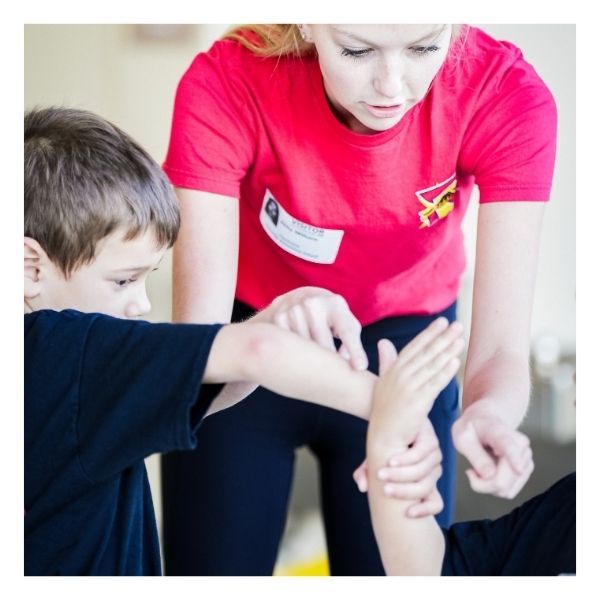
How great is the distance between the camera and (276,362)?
2.30 ft

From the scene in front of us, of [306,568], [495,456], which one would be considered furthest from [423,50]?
[306,568]

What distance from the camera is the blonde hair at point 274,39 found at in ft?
3.16

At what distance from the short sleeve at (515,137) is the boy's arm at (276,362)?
32 centimetres

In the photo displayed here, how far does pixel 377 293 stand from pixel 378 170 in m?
0.16

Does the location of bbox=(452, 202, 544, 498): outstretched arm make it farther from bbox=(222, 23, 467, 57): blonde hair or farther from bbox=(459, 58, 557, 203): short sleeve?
bbox=(222, 23, 467, 57): blonde hair

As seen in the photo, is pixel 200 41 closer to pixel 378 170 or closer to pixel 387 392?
pixel 378 170

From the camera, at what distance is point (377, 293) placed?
3.55 feet

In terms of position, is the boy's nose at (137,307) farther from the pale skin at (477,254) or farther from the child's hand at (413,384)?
the child's hand at (413,384)

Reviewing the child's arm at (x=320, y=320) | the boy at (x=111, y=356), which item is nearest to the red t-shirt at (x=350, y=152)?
the boy at (x=111, y=356)

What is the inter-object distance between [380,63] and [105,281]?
1.05ft

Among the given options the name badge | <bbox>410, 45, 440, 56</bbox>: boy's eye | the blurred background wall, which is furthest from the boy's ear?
the blurred background wall

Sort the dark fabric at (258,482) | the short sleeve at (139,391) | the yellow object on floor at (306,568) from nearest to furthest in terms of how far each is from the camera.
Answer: the short sleeve at (139,391)
the dark fabric at (258,482)
the yellow object on floor at (306,568)

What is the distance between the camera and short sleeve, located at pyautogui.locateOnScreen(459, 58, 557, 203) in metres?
0.94

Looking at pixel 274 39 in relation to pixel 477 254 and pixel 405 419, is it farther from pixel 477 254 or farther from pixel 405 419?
pixel 405 419
